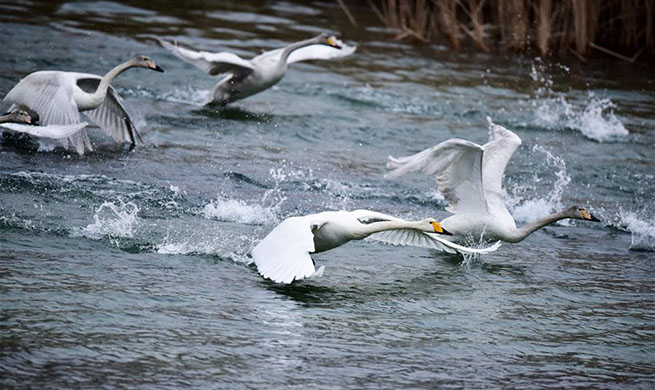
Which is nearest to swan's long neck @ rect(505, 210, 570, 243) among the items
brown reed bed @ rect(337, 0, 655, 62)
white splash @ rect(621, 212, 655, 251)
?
white splash @ rect(621, 212, 655, 251)

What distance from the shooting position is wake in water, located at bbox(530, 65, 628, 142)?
47.5 feet

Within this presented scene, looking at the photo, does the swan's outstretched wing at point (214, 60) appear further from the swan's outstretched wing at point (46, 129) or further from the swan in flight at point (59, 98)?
the swan's outstretched wing at point (46, 129)

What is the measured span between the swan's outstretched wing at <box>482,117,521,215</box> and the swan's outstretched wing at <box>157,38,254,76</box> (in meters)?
4.19

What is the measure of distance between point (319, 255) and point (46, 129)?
2748mm

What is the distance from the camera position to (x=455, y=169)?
9484 mm

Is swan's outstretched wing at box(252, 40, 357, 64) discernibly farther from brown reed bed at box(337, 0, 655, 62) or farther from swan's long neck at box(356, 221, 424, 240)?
swan's long neck at box(356, 221, 424, 240)

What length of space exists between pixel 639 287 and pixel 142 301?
418 cm

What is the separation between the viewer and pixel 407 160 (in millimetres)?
9070

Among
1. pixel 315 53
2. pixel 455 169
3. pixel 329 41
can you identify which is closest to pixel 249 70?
pixel 329 41

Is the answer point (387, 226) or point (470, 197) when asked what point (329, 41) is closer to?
point (470, 197)

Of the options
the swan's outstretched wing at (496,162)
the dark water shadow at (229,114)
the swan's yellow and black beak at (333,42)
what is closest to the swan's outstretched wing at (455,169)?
the swan's outstretched wing at (496,162)

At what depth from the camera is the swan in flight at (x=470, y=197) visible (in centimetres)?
919

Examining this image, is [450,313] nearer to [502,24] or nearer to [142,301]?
[142,301]

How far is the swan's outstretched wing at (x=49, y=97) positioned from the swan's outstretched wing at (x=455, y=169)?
11.5ft
